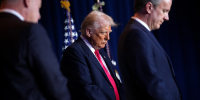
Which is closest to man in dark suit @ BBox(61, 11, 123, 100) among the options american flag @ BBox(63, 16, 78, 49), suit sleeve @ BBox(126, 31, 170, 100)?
suit sleeve @ BBox(126, 31, 170, 100)

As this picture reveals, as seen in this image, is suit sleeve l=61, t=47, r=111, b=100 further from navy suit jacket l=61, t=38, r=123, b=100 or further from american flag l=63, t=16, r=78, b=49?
american flag l=63, t=16, r=78, b=49

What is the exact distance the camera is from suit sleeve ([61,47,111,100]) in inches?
76.7

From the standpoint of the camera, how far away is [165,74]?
4.90 feet

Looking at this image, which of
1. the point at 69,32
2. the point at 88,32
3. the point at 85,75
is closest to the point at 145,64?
the point at 85,75

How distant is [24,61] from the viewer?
986mm

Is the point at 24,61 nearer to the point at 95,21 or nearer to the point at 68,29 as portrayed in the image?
the point at 95,21

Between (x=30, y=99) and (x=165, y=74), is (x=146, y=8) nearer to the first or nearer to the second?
(x=165, y=74)

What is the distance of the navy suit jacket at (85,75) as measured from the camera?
1952 millimetres

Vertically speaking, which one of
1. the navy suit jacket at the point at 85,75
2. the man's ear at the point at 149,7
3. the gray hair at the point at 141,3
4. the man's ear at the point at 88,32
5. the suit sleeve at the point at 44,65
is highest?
the gray hair at the point at 141,3

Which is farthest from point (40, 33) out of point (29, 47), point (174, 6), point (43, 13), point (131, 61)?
point (174, 6)

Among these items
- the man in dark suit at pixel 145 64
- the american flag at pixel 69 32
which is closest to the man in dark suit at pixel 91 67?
the man in dark suit at pixel 145 64

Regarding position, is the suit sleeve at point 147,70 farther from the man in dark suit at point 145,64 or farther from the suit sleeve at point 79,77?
the suit sleeve at point 79,77

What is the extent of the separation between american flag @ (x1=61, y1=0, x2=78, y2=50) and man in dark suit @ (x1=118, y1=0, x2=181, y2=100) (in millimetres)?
1979

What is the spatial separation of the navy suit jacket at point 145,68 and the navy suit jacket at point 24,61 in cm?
59
